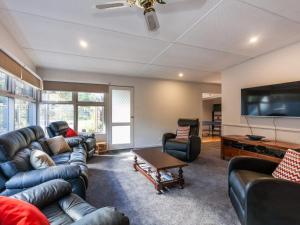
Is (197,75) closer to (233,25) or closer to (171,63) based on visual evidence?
(171,63)

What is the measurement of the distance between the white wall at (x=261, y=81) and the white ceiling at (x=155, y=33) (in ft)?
0.68

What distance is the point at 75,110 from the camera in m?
4.77

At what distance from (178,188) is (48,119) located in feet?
12.9

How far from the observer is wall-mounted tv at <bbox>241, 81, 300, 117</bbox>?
→ 9.41 feet

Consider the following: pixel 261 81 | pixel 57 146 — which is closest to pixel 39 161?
pixel 57 146

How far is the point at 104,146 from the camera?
186 inches

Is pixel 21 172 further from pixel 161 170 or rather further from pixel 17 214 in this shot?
pixel 161 170

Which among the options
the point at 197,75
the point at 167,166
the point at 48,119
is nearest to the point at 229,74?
the point at 197,75

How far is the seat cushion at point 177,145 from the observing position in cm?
375

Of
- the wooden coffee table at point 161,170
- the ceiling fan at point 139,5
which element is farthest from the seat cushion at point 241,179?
the ceiling fan at point 139,5

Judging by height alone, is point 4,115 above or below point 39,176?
above

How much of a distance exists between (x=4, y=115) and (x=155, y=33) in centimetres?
280

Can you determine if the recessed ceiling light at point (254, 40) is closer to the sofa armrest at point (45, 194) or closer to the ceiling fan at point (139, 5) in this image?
the ceiling fan at point (139, 5)

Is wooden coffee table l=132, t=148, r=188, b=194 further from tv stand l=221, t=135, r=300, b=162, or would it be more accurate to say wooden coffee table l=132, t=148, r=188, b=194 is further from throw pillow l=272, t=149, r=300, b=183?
tv stand l=221, t=135, r=300, b=162
